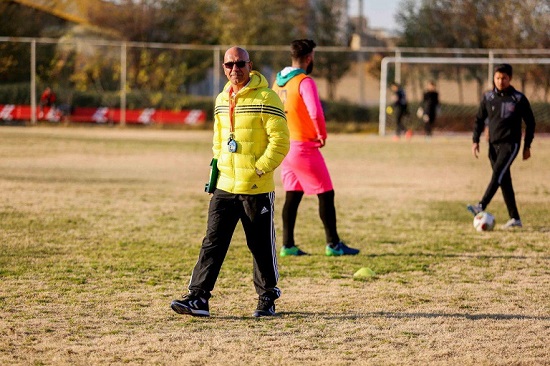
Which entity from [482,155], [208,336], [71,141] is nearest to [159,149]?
[71,141]

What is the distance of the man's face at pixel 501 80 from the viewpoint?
11.0 metres

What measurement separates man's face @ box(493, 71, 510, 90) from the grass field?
1.70 m

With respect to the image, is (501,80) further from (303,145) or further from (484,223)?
(303,145)

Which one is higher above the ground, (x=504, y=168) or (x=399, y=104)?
(x=399, y=104)

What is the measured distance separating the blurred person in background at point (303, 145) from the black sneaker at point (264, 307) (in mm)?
2646

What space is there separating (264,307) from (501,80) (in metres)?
5.52

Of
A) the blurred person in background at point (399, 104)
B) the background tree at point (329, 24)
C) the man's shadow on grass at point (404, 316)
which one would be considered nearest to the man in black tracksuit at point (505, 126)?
the man's shadow on grass at point (404, 316)

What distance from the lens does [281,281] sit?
26.5 ft

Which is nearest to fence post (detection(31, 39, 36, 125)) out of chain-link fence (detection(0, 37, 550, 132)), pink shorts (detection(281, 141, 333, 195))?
chain-link fence (detection(0, 37, 550, 132))

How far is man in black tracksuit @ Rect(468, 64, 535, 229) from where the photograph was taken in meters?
11.1

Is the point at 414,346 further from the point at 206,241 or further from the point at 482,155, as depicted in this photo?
the point at 482,155

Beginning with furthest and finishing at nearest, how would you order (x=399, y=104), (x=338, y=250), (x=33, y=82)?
1. (x=33, y=82)
2. (x=399, y=104)
3. (x=338, y=250)

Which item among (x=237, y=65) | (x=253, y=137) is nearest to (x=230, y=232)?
(x=253, y=137)

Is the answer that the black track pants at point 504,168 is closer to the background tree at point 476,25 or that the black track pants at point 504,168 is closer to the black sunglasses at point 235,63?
the black sunglasses at point 235,63
